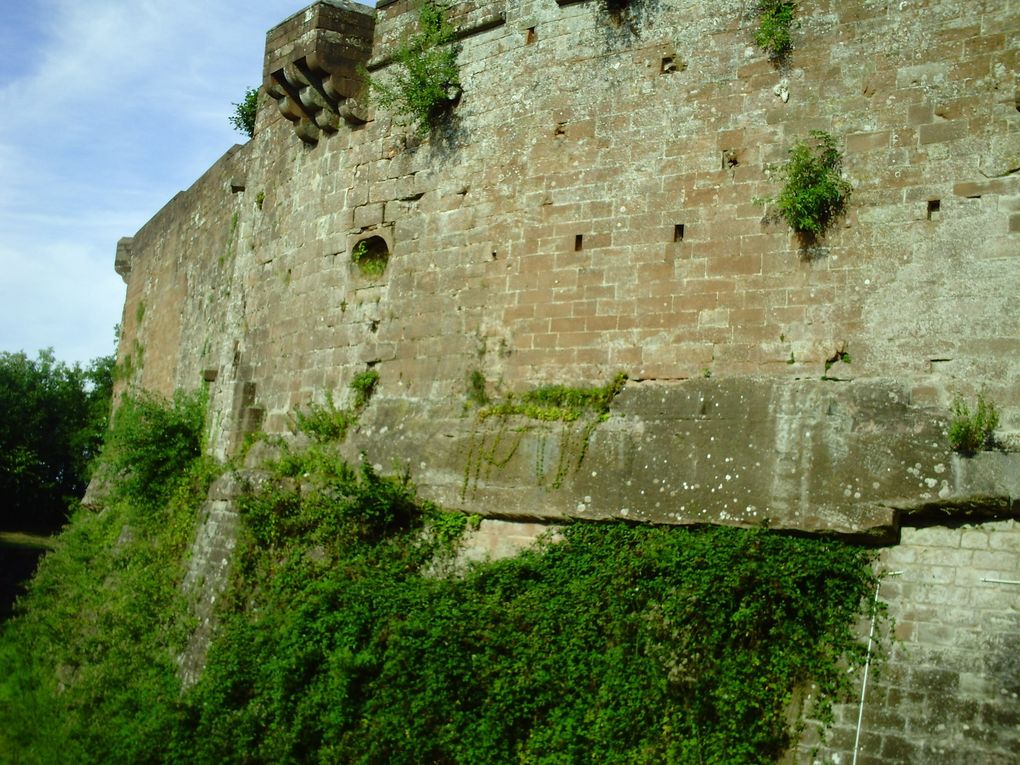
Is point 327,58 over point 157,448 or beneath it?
over

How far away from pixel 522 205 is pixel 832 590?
13.2 ft

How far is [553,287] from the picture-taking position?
905 centimetres

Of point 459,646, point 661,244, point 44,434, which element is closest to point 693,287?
point 661,244

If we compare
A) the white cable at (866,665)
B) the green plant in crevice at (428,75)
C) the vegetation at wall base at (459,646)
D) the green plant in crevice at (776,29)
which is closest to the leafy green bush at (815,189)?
the green plant in crevice at (776,29)

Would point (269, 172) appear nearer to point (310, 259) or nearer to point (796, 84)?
point (310, 259)

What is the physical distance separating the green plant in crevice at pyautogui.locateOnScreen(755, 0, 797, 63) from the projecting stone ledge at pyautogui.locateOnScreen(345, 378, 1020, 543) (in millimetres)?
2454

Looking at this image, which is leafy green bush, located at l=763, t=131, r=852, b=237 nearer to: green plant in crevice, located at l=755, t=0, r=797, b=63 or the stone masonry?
the stone masonry

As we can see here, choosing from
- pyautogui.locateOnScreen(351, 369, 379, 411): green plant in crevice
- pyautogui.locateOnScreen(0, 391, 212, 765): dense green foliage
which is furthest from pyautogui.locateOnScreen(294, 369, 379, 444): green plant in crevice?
pyautogui.locateOnScreen(0, 391, 212, 765): dense green foliage

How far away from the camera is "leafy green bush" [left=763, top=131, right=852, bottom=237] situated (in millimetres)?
7871

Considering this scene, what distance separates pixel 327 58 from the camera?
35.3 feet

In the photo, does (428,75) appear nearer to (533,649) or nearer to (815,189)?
(815,189)

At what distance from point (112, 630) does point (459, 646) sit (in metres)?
5.03

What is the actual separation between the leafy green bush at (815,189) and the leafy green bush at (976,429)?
5.49 feet

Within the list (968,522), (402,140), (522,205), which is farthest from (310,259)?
(968,522)
